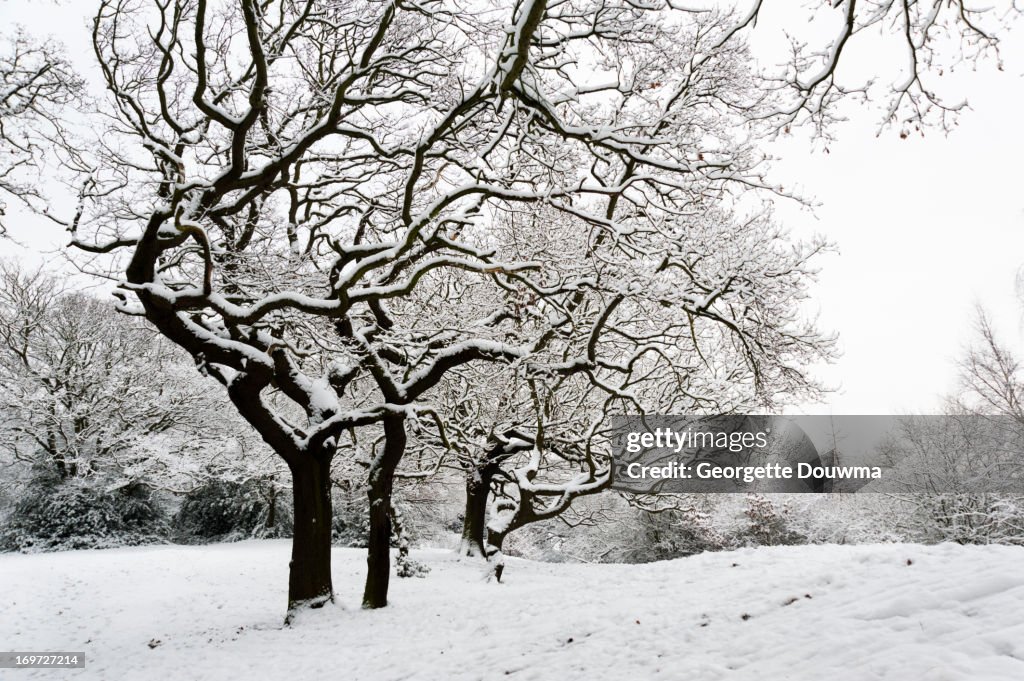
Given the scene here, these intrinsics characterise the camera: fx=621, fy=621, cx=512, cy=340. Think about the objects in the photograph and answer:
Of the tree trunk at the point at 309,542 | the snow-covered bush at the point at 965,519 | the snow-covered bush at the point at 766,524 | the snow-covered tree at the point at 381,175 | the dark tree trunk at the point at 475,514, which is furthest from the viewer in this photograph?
the snow-covered bush at the point at 766,524

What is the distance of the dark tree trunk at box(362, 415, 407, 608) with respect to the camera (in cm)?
895

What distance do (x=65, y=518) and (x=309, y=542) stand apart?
13560 mm

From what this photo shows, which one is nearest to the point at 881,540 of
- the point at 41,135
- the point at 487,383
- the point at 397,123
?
the point at 487,383

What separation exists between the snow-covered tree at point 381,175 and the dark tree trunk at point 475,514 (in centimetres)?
645

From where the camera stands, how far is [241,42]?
310 inches

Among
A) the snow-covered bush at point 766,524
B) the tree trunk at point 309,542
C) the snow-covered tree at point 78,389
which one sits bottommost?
the snow-covered bush at point 766,524

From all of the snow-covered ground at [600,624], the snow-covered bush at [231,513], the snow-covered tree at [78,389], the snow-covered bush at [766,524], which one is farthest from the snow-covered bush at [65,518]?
the snow-covered bush at [766,524]

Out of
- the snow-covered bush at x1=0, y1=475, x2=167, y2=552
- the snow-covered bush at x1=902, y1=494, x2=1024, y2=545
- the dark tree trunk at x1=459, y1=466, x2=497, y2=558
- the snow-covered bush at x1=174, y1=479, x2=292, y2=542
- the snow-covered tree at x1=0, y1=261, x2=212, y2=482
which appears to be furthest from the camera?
the snow-covered bush at x1=174, y1=479, x2=292, y2=542

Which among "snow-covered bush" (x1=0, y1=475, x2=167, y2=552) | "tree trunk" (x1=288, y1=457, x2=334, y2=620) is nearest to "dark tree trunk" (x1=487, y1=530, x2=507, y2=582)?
"tree trunk" (x1=288, y1=457, x2=334, y2=620)

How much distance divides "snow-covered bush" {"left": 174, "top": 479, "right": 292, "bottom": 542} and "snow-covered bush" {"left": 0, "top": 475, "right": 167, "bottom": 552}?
2.90 metres

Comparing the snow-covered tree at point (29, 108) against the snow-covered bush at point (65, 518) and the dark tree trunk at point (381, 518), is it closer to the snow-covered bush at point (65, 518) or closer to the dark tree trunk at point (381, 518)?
the dark tree trunk at point (381, 518)

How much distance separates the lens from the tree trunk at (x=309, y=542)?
27.4ft

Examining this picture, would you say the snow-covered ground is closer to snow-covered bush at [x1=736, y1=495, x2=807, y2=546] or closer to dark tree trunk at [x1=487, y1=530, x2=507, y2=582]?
dark tree trunk at [x1=487, y1=530, x2=507, y2=582]

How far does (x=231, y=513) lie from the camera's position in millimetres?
21828
